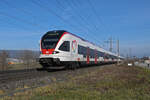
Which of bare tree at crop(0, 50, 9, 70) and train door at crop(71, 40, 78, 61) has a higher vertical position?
train door at crop(71, 40, 78, 61)

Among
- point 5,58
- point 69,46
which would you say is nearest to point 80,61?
point 69,46

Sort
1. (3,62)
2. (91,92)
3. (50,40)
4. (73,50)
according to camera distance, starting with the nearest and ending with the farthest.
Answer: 1. (91,92)
2. (50,40)
3. (73,50)
4. (3,62)

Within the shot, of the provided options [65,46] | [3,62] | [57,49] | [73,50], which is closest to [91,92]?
[57,49]

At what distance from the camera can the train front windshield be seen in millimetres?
15397

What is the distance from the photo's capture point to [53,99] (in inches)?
219

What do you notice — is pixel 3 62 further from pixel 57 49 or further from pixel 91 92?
pixel 91 92

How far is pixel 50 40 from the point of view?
15766 mm

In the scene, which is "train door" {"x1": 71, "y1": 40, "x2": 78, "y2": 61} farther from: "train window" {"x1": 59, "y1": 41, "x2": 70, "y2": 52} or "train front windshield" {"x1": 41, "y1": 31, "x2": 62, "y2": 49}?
"train front windshield" {"x1": 41, "y1": 31, "x2": 62, "y2": 49}

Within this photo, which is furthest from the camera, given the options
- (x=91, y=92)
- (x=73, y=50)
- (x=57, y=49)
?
(x=73, y=50)

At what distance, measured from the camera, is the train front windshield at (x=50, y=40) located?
15397mm

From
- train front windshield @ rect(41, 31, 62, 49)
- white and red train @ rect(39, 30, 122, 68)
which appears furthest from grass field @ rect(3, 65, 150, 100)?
train front windshield @ rect(41, 31, 62, 49)

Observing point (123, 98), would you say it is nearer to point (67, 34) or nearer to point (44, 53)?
point (44, 53)

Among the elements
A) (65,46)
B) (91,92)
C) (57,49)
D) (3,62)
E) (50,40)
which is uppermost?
(50,40)

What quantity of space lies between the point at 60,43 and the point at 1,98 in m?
10.1
